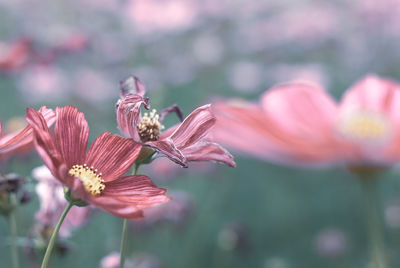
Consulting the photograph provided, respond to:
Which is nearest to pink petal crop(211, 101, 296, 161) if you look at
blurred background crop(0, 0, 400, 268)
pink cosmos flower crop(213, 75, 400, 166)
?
pink cosmos flower crop(213, 75, 400, 166)

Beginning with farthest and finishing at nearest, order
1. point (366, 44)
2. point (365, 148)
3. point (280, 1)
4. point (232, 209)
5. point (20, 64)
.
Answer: point (280, 1), point (366, 44), point (232, 209), point (20, 64), point (365, 148)

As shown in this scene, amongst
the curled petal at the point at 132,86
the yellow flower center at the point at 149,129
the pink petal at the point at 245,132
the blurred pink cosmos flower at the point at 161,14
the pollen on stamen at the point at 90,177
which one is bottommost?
the pollen on stamen at the point at 90,177

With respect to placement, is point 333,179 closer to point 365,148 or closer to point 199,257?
point 199,257

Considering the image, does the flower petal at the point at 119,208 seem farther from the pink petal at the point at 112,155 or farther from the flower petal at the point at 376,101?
the flower petal at the point at 376,101

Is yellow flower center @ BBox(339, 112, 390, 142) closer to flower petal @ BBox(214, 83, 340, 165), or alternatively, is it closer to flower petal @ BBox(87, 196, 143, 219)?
flower petal @ BBox(214, 83, 340, 165)

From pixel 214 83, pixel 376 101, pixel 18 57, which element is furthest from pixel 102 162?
pixel 214 83

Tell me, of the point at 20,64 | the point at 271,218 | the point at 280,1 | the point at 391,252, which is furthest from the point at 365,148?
the point at 280,1

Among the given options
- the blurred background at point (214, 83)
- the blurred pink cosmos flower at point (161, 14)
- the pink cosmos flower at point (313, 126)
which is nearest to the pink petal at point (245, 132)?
the pink cosmos flower at point (313, 126)
